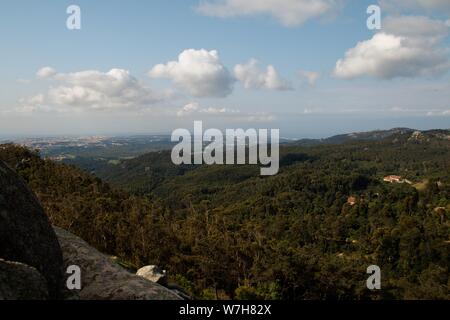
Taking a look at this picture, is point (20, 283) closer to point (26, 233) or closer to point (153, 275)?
point (26, 233)

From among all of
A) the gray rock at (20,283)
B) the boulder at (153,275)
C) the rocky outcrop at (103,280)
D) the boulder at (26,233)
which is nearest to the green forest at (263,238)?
the boulder at (153,275)

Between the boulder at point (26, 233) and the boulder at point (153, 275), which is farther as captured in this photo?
the boulder at point (153, 275)

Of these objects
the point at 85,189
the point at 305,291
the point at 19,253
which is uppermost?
the point at 19,253

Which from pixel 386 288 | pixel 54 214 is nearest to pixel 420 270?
pixel 386 288

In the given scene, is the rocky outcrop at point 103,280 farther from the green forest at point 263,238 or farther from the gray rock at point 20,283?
the green forest at point 263,238

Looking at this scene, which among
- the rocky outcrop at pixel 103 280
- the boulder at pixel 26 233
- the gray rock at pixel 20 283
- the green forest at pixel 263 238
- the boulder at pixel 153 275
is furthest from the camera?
the green forest at pixel 263 238

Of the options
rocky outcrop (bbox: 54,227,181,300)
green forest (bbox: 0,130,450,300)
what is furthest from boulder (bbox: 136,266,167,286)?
green forest (bbox: 0,130,450,300)

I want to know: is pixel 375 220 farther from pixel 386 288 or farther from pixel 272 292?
pixel 272 292
